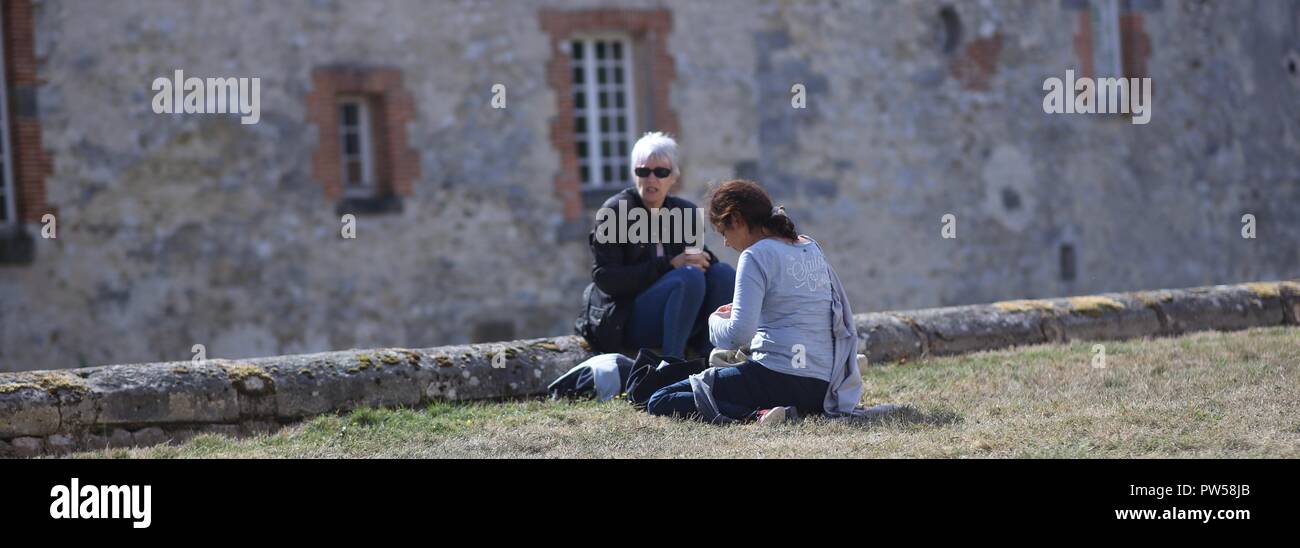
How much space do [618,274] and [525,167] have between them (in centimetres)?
815

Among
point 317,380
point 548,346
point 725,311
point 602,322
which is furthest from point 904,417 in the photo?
point 317,380

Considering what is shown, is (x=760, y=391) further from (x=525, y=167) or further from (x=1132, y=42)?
(x=1132, y=42)

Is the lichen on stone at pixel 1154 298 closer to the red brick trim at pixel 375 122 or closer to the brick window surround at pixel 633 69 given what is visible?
the brick window surround at pixel 633 69

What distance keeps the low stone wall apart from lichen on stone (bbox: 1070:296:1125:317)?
12 mm

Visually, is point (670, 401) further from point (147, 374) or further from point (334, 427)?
point (147, 374)

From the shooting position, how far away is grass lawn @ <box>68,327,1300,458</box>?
5.89 m

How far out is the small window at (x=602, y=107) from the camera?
1636 centimetres

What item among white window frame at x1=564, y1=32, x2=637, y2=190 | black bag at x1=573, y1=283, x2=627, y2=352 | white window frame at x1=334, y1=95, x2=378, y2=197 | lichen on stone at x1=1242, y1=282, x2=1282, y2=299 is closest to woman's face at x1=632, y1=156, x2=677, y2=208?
black bag at x1=573, y1=283, x2=627, y2=352

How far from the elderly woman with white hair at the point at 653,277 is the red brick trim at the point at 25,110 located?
7587 millimetres

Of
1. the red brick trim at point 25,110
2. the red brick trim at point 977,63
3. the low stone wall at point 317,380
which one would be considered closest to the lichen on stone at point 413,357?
the low stone wall at point 317,380

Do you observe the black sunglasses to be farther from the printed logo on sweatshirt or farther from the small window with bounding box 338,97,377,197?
the small window with bounding box 338,97,377,197

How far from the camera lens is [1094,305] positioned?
32.1 feet

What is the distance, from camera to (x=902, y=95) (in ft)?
57.8
